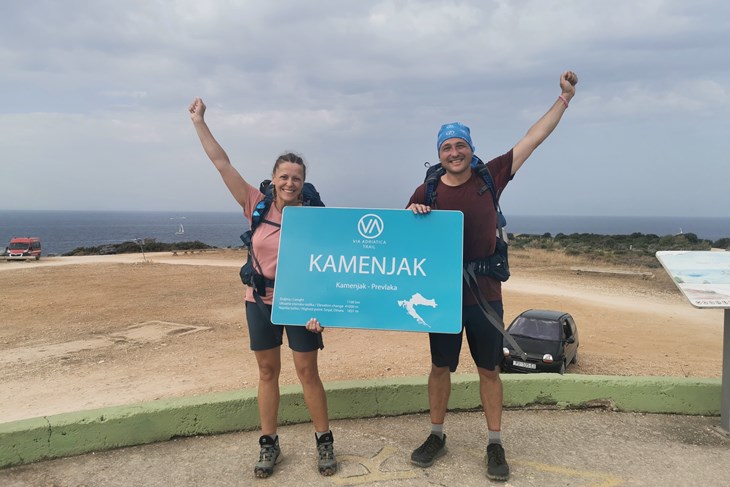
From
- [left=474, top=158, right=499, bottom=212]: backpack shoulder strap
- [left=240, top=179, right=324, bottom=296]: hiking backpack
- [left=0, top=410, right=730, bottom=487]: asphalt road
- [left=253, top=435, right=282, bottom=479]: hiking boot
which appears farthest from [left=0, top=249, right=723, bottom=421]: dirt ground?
[left=474, top=158, right=499, bottom=212]: backpack shoulder strap

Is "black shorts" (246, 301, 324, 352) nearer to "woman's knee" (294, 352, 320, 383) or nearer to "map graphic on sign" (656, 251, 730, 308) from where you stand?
"woman's knee" (294, 352, 320, 383)

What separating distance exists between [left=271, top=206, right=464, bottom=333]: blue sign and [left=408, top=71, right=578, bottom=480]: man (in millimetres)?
161

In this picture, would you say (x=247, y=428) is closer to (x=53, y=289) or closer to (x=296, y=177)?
(x=296, y=177)

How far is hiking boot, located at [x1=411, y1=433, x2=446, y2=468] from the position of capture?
142 inches

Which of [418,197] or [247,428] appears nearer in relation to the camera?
[418,197]

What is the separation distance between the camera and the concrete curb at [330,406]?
12.2 feet

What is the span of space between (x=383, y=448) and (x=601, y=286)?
20.7 metres

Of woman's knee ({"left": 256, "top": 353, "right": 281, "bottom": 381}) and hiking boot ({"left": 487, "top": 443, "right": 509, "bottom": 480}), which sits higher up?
woman's knee ({"left": 256, "top": 353, "right": 281, "bottom": 381})

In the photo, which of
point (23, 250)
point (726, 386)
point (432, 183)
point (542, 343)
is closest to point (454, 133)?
point (432, 183)

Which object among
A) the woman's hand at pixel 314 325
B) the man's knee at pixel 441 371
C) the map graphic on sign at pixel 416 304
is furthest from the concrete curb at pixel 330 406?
the map graphic on sign at pixel 416 304

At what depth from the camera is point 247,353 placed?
37.6ft

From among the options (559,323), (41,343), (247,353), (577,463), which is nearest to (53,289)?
(41,343)

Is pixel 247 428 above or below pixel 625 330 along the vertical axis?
above

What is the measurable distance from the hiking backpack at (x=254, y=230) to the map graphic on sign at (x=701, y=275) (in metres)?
2.79
